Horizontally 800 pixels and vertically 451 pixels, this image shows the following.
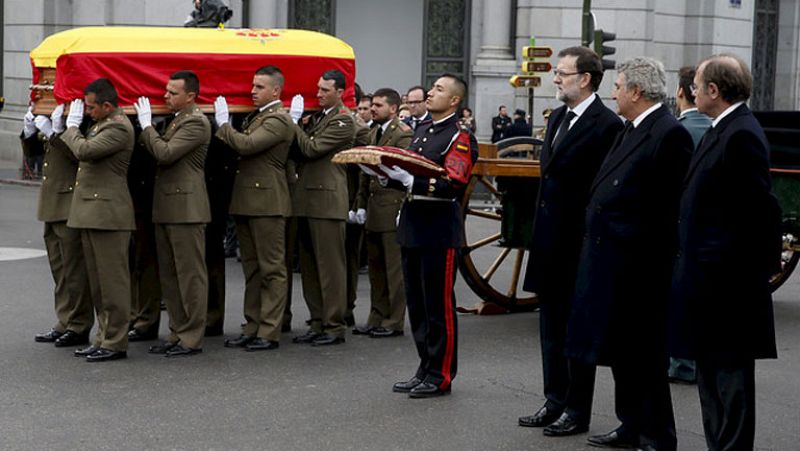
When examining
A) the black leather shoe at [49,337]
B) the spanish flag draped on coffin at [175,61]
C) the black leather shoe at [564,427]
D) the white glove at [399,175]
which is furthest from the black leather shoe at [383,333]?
the black leather shoe at [564,427]

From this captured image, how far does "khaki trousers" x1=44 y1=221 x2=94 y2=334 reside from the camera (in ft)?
30.7

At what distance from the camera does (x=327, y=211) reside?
9688 millimetres

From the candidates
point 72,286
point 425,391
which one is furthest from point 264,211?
point 425,391

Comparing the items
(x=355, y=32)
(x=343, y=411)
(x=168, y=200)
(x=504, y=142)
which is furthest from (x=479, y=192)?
(x=355, y=32)

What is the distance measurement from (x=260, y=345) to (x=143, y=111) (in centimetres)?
176

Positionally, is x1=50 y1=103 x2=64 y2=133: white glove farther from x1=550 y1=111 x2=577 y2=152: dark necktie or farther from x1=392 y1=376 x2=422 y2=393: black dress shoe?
x1=550 y1=111 x2=577 y2=152: dark necktie

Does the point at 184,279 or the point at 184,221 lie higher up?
the point at 184,221

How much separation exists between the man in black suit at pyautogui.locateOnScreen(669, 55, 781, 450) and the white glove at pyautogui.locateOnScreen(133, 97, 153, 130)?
4201 millimetres

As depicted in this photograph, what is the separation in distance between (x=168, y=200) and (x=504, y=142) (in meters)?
4.00

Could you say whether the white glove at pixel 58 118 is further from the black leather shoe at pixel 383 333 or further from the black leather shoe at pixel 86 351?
the black leather shoe at pixel 383 333

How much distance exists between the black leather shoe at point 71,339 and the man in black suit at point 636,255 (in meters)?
3.98

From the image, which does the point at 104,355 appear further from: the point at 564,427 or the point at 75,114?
the point at 564,427

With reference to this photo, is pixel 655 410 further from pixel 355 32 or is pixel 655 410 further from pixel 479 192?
pixel 355 32

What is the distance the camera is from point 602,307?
6.72 metres
